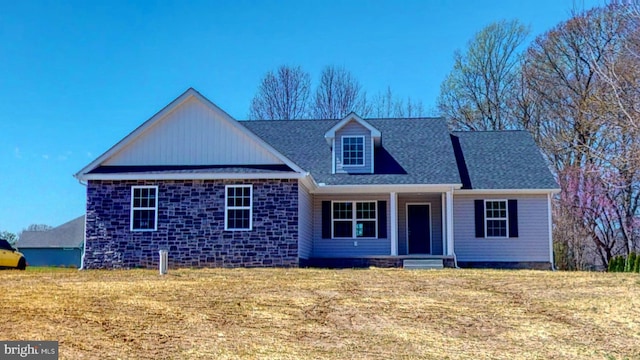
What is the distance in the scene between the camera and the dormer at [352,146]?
2195cm

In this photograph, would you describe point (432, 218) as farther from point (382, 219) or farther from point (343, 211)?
point (343, 211)

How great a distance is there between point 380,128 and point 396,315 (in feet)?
49.8

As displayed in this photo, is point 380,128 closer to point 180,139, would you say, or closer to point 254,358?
point 180,139

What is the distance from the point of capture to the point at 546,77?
31250mm

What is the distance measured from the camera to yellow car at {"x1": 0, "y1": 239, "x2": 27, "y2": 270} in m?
21.4

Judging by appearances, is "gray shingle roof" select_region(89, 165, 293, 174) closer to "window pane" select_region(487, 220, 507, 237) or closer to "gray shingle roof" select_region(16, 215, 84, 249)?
"window pane" select_region(487, 220, 507, 237)

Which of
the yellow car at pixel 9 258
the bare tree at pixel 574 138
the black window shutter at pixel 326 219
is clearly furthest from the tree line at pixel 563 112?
the yellow car at pixel 9 258

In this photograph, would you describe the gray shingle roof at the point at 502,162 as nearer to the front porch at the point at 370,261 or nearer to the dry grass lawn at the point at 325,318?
the front porch at the point at 370,261

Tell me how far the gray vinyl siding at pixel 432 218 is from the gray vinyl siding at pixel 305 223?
9.99 feet

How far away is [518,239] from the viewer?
71.6 ft

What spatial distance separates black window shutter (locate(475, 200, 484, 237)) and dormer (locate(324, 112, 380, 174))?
366cm

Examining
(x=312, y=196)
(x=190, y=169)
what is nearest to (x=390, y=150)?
(x=312, y=196)

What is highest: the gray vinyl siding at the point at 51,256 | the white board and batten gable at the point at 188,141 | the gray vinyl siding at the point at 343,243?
the white board and batten gable at the point at 188,141

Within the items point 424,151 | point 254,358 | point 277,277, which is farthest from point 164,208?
point 254,358
